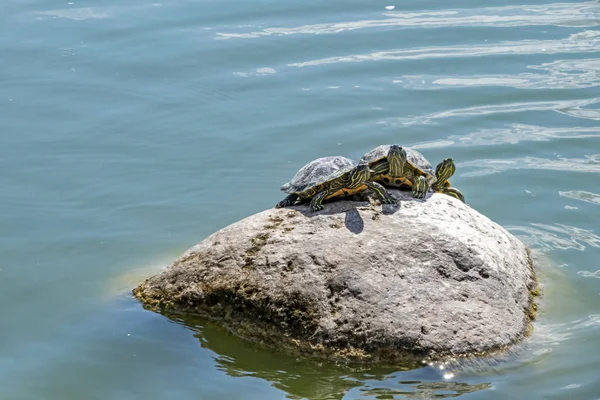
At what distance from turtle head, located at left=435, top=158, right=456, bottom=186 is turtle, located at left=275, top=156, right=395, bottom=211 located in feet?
2.32

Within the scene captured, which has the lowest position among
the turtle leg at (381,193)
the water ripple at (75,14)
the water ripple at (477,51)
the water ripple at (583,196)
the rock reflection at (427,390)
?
the rock reflection at (427,390)

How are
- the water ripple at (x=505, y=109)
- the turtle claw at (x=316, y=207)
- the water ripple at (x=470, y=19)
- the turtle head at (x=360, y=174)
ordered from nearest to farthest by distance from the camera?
the turtle head at (x=360, y=174) < the turtle claw at (x=316, y=207) < the water ripple at (x=505, y=109) < the water ripple at (x=470, y=19)

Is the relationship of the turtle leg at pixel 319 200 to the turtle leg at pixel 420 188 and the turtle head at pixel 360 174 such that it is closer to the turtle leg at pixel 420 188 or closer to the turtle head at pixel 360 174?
the turtle head at pixel 360 174

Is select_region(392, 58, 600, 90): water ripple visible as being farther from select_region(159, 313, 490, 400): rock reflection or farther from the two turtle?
select_region(159, 313, 490, 400): rock reflection

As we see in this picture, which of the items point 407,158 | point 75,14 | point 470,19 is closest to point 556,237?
point 407,158

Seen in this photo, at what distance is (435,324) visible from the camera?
568cm

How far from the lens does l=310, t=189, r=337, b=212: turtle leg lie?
636cm

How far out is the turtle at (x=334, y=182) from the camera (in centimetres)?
632

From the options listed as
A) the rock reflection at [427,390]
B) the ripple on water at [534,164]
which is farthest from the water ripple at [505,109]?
the rock reflection at [427,390]

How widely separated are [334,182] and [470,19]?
277 inches

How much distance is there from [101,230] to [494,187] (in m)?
3.80

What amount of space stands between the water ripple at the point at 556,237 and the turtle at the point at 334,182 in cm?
207

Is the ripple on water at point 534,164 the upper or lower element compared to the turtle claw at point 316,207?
lower

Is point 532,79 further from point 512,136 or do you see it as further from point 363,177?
point 363,177
